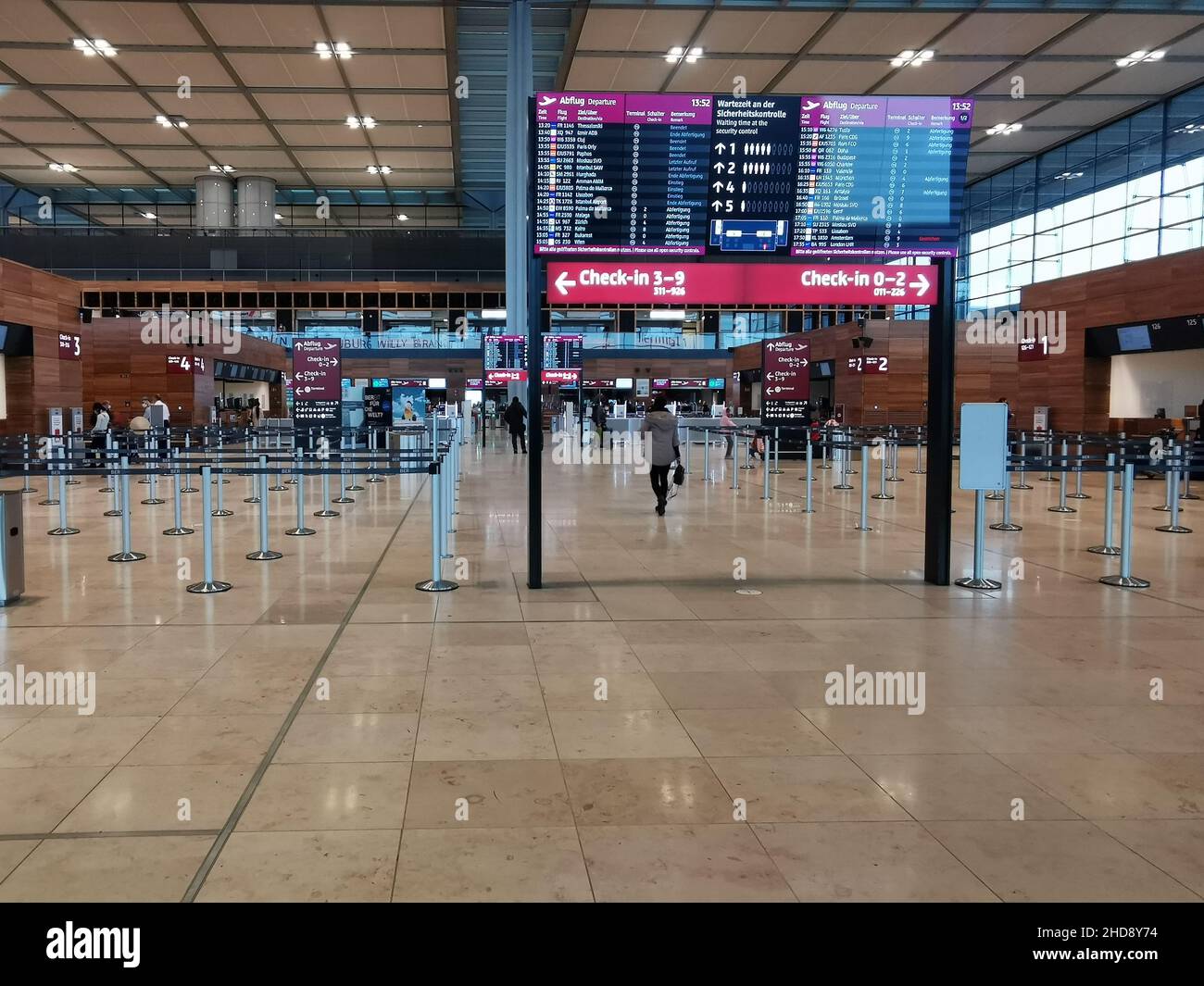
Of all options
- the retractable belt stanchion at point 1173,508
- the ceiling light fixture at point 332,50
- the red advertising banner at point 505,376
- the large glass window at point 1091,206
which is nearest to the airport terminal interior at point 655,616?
the retractable belt stanchion at point 1173,508

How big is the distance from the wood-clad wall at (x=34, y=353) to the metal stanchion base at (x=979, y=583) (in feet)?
66.7

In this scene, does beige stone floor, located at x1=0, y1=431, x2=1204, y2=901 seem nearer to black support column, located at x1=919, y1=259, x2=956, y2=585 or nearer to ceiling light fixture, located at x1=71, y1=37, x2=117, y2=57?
black support column, located at x1=919, y1=259, x2=956, y2=585

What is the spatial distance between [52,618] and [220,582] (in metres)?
1.44

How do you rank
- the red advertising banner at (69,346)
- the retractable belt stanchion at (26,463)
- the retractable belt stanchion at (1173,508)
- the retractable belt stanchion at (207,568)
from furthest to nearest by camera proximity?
1. the red advertising banner at (69,346)
2. the retractable belt stanchion at (1173,508)
3. the retractable belt stanchion at (26,463)
4. the retractable belt stanchion at (207,568)

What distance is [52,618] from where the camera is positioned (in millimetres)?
6766

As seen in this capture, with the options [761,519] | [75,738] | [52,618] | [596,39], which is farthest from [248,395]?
[75,738]

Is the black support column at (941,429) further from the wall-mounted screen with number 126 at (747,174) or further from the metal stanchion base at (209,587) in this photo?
the metal stanchion base at (209,587)

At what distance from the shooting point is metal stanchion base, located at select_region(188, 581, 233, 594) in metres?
7.74

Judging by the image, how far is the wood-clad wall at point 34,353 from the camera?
20.2 m

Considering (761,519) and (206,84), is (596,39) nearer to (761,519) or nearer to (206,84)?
(206,84)

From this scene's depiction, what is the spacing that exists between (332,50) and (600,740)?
86.0 feet

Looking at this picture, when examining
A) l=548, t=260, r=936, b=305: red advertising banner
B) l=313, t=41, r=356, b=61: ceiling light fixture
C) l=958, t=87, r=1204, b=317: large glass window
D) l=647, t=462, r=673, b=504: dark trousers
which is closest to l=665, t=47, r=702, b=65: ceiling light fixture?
l=313, t=41, r=356, b=61: ceiling light fixture

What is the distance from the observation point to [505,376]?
31.9 meters

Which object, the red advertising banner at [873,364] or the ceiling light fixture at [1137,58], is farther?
the red advertising banner at [873,364]
